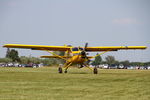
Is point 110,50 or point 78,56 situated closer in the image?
point 78,56

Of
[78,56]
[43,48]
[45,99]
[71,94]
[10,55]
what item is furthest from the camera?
[10,55]

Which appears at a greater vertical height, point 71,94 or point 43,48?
point 43,48

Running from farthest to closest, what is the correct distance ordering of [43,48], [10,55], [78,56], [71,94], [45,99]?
[10,55] → [43,48] → [78,56] → [71,94] → [45,99]

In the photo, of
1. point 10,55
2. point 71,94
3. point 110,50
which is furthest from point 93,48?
point 10,55

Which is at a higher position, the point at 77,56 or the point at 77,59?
the point at 77,56

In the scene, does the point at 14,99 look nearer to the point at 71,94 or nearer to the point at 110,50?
the point at 71,94

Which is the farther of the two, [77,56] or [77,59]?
[77,59]

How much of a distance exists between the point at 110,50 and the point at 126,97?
26985 millimetres

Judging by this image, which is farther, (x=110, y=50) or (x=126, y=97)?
(x=110, y=50)

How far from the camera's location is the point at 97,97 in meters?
12.2

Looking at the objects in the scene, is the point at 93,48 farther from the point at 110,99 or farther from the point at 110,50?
the point at 110,99

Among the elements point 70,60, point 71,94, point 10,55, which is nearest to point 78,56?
point 70,60

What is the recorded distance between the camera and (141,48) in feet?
129

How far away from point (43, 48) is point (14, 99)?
1012 inches
